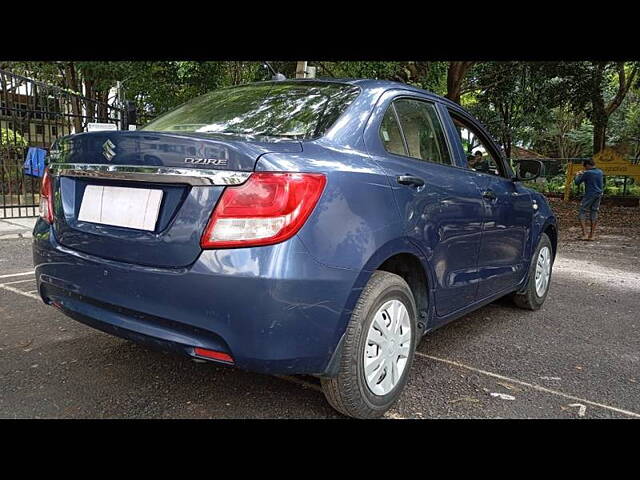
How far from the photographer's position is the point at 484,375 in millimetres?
3072

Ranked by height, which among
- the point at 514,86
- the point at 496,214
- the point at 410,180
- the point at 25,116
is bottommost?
the point at 496,214

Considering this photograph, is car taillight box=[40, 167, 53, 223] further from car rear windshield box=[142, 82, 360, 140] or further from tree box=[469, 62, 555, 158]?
tree box=[469, 62, 555, 158]

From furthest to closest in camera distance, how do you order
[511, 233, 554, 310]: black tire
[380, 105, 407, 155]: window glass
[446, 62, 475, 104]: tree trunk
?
[446, 62, 475, 104]: tree trunk
[511, 233, 554, 310]: black tire
[380, 105, 407, 155]: window glass

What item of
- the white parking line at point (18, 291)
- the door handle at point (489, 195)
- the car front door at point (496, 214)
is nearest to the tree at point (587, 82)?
the car front door at point (496, 214)

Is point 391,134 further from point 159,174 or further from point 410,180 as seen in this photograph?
point 159,174

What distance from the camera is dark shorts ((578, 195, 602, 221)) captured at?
9.98 m

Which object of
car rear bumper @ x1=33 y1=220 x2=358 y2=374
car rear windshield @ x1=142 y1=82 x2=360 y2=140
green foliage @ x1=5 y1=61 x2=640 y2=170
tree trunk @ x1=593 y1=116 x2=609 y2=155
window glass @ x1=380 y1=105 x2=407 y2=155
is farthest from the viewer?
tree trunk @ x1=593 y1=116 x2=609 y2=155

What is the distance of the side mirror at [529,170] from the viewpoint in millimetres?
3951

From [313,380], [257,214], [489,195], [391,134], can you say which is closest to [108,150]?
[257,214]

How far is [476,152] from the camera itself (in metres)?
3.69

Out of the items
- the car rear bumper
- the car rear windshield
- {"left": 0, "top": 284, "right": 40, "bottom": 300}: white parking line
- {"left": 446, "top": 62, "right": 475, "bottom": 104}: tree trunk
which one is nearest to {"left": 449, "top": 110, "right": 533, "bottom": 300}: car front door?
the car rear windshield

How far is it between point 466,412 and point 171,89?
42.4 ft

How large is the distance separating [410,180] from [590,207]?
29.1 ft

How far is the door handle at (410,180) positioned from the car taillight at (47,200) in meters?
1.68
